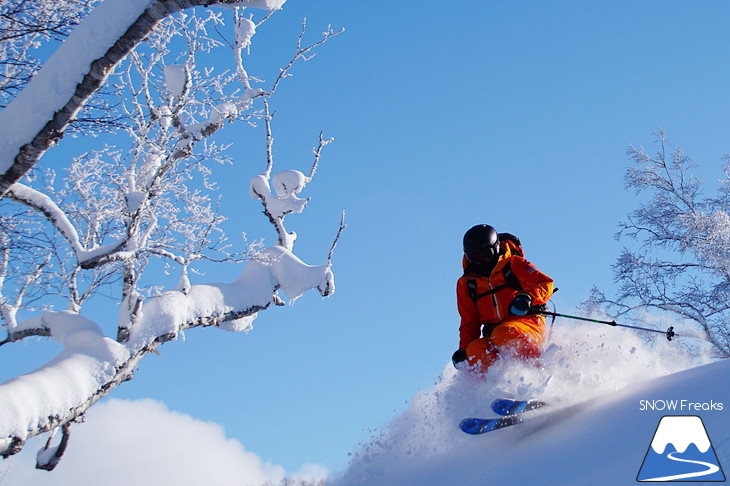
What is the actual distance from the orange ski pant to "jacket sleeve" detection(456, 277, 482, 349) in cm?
53

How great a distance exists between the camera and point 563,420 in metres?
3.97

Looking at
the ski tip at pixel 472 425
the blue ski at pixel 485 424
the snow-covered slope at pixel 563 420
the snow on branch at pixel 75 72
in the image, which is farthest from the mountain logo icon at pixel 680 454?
the snow on branch at pixel 75 72

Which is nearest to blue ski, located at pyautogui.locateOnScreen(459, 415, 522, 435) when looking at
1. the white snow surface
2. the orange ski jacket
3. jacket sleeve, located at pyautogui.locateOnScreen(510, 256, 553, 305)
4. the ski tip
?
the ski tip

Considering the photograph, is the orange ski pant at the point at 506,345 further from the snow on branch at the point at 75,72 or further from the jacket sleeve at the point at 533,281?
the snow on branch at the point at 75,72

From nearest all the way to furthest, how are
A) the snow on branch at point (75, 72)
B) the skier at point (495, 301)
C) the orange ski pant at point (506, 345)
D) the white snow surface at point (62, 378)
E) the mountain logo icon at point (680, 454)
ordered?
the mountain logo icon at point (680, 454)
the snow on branch at point (75, 72)
the white snow surface at point (62, 378)
the orange ski pant at point (506, 345)
the skier at point (495, 301)

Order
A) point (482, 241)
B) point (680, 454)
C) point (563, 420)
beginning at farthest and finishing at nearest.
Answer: point (482, 241) < point (563, 420) < point (680, 454)

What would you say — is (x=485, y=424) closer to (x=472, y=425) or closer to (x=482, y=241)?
(x=472, y=425)

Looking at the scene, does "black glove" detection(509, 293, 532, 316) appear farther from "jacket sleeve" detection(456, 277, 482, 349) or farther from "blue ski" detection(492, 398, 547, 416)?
"blue ski" detection(492, 398, 547, 416)

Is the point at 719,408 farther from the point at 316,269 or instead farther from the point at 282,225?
the point at 282,225

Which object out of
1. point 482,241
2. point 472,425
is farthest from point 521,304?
point 472,425

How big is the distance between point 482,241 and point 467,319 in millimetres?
843

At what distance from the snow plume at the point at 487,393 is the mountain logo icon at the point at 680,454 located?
54.1 inches

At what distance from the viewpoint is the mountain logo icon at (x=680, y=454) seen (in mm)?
2408

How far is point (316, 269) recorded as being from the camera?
707 cm
